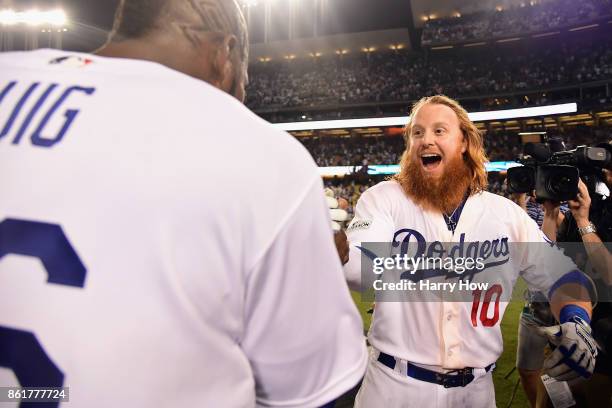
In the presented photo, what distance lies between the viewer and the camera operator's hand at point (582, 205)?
3.02 metres

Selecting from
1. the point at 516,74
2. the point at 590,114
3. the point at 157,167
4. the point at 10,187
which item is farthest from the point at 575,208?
the point at 516,74

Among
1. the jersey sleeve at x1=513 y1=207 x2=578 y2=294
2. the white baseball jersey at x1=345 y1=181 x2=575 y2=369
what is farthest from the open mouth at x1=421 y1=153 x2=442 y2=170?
the jersey sleeve at x1=513 y1=207 x2=578 y2=294

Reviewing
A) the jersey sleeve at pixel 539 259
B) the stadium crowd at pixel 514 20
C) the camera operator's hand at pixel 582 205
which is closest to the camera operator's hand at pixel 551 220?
the camera operator's hand at pixel 582 205

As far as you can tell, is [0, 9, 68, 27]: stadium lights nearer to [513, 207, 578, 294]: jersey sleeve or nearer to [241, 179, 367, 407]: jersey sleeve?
[513, 207, 578, 294]: jersey sleeve

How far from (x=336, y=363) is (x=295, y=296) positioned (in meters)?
0.20

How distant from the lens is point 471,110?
96.6 feet

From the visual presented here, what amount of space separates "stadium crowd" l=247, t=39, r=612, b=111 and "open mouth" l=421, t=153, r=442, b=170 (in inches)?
1173

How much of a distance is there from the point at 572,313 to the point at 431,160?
44.4 inches

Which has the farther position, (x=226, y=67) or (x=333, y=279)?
(x=226, y=67)

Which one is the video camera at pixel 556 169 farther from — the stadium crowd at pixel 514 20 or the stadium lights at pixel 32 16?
the stadium crowd at pixel 514 20

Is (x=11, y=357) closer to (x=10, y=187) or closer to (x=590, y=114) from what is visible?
(x=10, y=187)

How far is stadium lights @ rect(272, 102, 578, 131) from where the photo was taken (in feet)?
82.7

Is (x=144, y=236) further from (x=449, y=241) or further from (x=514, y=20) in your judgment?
(x=514, y=20)

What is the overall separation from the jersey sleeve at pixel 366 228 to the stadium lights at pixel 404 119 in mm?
21388
